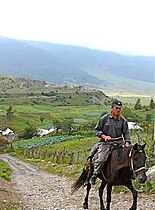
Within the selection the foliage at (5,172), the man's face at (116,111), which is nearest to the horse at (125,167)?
the man's face at (116,111)

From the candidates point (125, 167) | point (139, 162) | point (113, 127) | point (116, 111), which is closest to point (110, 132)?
point (113, 127)

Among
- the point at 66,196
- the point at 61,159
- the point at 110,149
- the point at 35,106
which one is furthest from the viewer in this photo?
the point at 35,106

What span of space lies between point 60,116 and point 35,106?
22.4 meters

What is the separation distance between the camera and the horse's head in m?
9.65

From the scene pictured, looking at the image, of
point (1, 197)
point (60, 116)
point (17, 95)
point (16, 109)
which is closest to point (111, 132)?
point (1, 197)

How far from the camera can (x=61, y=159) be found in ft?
108

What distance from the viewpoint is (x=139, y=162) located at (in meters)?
9.80

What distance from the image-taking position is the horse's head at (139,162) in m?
9.65

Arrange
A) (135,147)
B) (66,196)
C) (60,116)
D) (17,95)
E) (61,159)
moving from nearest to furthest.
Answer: (135,147)
(66,196)
(61,159)
(60,116)
(17,95)

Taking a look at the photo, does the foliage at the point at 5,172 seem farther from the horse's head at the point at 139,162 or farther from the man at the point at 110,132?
the horse's head at the point at 139,162

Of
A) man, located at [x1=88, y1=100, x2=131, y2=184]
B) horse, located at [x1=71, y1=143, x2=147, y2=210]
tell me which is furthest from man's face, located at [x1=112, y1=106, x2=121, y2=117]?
horse, located at [x1=71, y1=143, x2=147, y2=210]

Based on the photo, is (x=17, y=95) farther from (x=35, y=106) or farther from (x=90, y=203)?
Result: (x=90, y=203)

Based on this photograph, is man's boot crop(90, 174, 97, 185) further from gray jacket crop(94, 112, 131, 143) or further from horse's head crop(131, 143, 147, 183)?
horse's head crop(131, 143, 147, 183)

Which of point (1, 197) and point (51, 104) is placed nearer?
point (1, 197)
